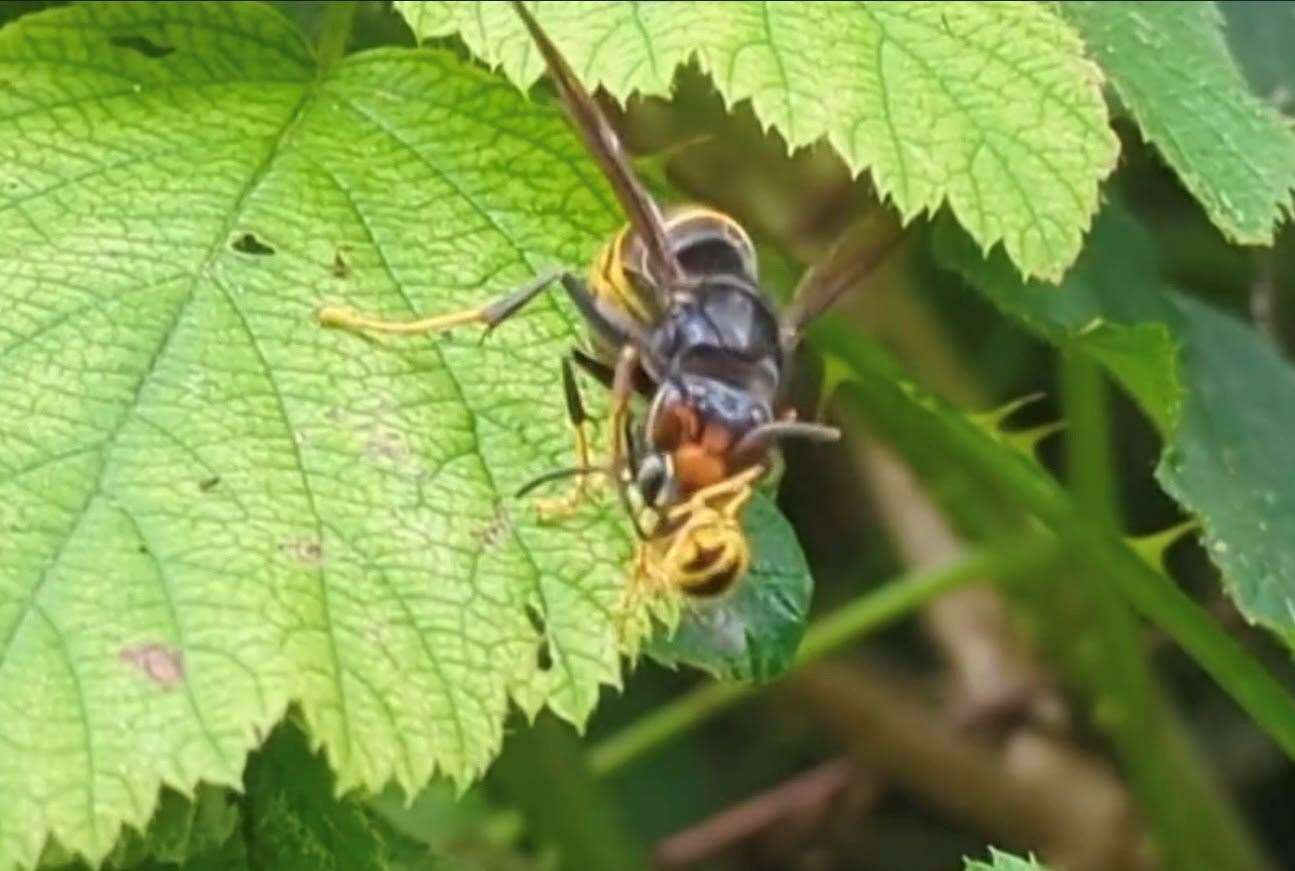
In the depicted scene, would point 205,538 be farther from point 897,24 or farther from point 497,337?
point 897,24

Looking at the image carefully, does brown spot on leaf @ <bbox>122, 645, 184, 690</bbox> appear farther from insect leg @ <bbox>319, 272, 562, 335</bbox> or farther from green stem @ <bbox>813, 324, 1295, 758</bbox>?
green stem @ <bbox>813, 324, 1295, 758</bbox>

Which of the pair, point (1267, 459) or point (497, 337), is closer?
point (497, 337)

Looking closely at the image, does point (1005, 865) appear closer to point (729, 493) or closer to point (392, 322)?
point (729, 493)

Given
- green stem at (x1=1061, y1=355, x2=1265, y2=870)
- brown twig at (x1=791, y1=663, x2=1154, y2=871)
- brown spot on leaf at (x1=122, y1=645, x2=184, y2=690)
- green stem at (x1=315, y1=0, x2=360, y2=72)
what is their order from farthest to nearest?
brown twig at (x1=791, y1=663, x2=1154, y2=871)
green stem at (x1=1061, y1=355, x2=1265, y2=870)
green stem at (x1=315, y1=0, x2=360, y2=72)
brown spot on leaf at (x1=122, y1=645, x2=184, y2=690)

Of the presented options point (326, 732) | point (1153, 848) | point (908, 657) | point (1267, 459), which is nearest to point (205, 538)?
point (326, 732)

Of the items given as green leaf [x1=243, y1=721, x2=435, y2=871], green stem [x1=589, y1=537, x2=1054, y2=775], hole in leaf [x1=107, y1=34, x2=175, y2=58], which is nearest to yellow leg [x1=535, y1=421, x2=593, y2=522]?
green leaf [x1=243, y1=721, x2=435, y2=871]
